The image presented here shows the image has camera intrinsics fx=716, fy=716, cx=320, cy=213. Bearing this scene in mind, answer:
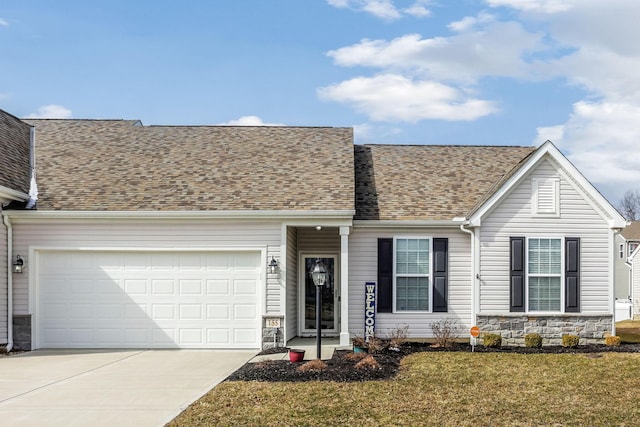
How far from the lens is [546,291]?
16812 mm

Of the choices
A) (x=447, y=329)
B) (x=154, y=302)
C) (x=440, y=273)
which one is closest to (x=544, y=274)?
(x=440, y=273)

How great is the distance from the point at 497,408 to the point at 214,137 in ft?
42.5

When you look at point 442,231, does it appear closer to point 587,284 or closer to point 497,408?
point 587,284

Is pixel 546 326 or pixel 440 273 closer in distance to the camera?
pixel 546 326

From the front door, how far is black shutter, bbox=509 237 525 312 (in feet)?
15.7

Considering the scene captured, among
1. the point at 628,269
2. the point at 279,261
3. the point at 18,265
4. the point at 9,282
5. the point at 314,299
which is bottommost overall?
the point at 628,269

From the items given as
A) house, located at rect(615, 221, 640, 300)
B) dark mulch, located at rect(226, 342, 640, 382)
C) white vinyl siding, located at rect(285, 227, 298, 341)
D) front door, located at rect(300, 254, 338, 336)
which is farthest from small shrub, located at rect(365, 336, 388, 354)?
house, located at rect(615, 221, 640, 300)

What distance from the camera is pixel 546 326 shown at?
16.7 meters

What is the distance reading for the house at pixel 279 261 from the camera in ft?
54.4

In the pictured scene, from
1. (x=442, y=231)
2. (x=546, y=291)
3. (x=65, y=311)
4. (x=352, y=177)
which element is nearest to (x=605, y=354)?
(x=546, y=291)

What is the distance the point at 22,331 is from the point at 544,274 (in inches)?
480

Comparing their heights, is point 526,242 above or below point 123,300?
above

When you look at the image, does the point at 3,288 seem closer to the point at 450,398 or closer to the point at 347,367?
the point at 347,367

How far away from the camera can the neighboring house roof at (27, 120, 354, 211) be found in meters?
16.9
